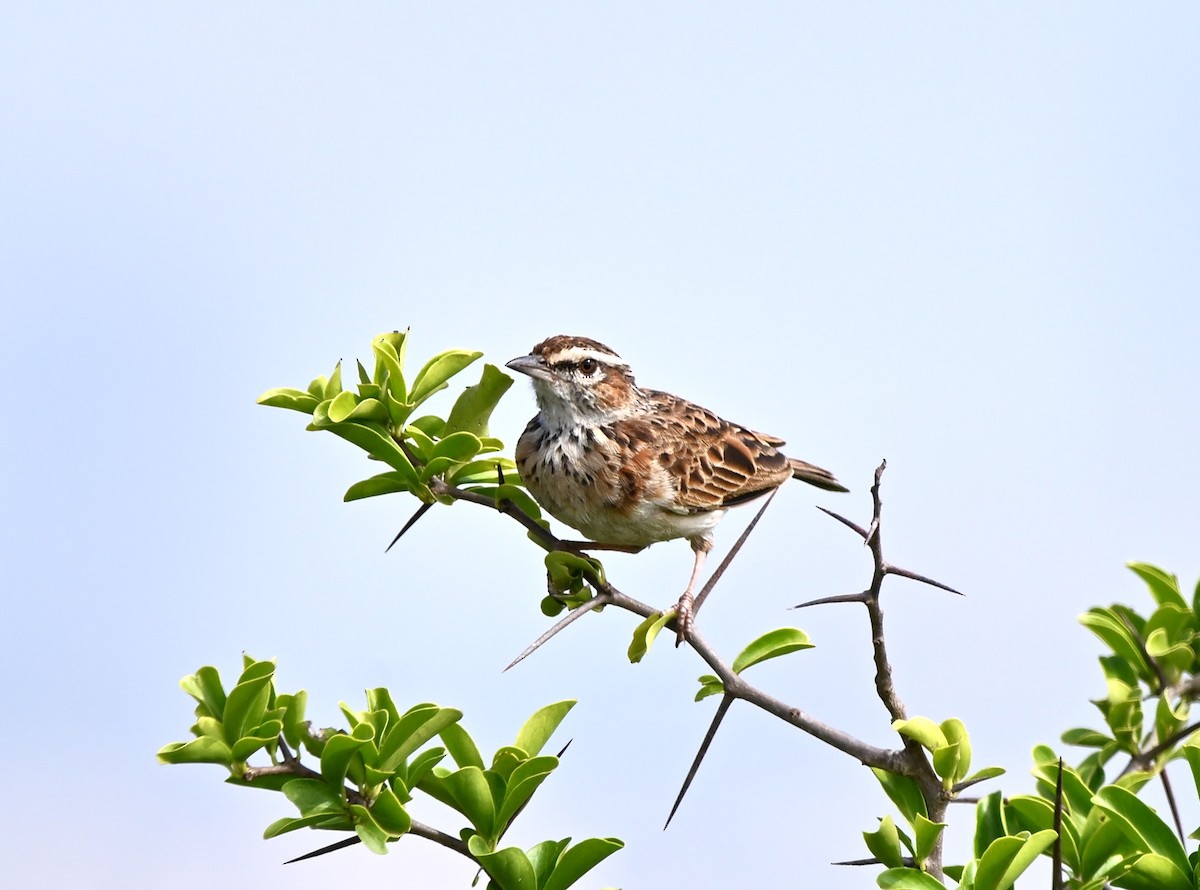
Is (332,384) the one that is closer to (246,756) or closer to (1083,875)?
(246,756)

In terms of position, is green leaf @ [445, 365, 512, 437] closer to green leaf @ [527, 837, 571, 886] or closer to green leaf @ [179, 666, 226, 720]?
green leaf @ [179, 666, 226, 720]

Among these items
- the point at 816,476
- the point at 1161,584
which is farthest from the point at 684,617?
the point at 816,476

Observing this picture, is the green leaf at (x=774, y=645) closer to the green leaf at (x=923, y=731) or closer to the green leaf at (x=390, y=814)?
the green leaf at (x=923, y=731)

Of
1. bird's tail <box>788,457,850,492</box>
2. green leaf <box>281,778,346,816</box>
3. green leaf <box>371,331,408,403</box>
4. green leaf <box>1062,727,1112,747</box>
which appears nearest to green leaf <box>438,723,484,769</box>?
green leaf <box>281,778,346,816</box>

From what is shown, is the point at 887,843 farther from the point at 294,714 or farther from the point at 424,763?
the point at 294,714

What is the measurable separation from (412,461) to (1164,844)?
315 cm

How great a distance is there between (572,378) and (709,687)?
2.77m

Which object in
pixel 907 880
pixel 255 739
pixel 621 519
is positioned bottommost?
pixel 907 880

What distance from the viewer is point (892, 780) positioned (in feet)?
15.4

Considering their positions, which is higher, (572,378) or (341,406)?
(572,378)

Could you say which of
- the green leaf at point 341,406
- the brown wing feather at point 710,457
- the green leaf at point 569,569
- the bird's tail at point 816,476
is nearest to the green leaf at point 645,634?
the green leaf at point 569,569

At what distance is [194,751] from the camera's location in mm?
4137

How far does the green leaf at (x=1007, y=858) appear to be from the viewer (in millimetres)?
3955

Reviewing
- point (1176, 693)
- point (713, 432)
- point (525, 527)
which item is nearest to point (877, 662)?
point (1176, 693)
